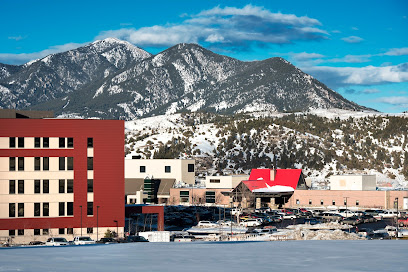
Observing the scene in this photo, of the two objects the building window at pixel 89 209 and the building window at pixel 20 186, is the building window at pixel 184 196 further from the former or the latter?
the building window at pixel 20 186

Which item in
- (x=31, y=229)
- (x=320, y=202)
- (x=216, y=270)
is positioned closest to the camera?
(x=216, y=270)

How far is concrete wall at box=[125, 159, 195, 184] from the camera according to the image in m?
193

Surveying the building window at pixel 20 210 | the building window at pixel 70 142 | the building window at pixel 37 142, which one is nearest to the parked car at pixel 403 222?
the building window at pixel 70 142

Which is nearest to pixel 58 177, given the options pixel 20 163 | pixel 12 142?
pixel 20 163

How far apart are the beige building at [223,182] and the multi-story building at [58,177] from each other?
269 ft

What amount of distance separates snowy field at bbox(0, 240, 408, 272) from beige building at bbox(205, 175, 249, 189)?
132 meters

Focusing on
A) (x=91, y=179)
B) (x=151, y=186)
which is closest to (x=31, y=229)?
(x=91, y=179)

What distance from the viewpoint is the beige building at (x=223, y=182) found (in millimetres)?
175375

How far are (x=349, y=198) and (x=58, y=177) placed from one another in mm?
88146

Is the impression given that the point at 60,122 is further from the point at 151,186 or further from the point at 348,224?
the point at 151,186

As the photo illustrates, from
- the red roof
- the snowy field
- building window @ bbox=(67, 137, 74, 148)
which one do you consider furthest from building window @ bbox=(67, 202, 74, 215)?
the red roof

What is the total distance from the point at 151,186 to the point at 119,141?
8115cm

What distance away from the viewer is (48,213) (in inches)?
3647

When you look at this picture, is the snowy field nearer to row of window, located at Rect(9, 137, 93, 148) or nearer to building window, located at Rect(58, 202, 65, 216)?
building window, located at Rect(58, 202, 65, 216)
